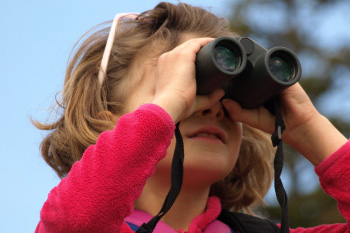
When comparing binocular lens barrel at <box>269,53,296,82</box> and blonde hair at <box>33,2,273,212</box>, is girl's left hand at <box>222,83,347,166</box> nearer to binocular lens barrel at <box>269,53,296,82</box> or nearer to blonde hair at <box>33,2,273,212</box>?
binocular lens barrel at <box>269,53,296,82</box>

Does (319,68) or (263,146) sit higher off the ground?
(263,146)

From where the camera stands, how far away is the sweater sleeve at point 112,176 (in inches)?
62.5

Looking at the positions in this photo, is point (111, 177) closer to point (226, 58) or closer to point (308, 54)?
point (226, 58)

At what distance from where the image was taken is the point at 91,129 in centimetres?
211

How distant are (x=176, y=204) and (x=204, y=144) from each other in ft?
0.78

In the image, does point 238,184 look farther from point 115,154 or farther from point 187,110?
point 115,154

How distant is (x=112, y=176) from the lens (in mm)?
1596

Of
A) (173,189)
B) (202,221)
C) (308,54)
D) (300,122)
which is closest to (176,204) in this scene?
(202,221)

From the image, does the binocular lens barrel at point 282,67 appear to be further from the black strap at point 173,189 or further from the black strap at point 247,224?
the black strap at point 247,224

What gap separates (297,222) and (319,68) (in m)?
1.91

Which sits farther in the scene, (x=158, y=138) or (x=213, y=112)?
(x=213, y=112)

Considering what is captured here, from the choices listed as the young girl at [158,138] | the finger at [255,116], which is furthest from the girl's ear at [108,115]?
the finger at [255,116]

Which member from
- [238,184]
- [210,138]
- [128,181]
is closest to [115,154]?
[128,181]

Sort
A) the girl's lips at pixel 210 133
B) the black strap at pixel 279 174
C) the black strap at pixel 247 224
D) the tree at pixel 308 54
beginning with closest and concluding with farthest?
the black strap at pixel 279 174
the girl's lips at pixel 210 133
the black strap at pixel 247 224
the tree at pixel 308 54
